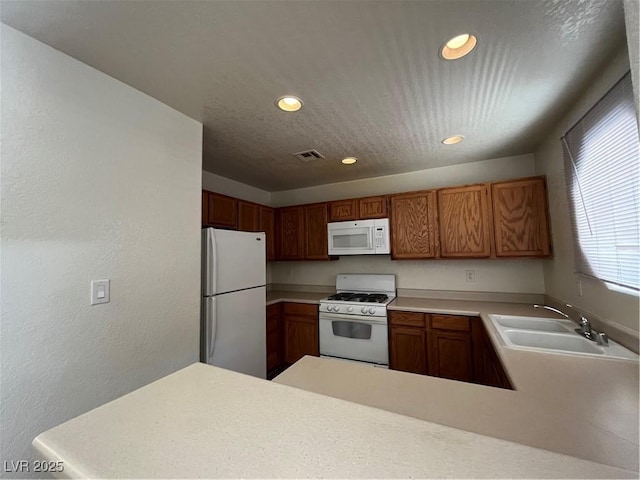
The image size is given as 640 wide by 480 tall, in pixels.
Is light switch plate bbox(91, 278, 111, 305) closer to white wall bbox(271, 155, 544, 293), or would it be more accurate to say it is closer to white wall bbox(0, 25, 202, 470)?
white wall bbox(0, 25, 202, 470)

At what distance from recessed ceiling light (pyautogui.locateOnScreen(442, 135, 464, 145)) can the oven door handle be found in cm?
179

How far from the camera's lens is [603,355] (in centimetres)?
127

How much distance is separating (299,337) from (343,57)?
2.79 metres

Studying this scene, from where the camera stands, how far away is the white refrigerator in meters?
2.03

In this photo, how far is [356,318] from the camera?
2.71 m

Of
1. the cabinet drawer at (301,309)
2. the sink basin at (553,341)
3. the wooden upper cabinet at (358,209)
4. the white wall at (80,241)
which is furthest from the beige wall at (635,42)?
the cabinet drawer at (301,309)

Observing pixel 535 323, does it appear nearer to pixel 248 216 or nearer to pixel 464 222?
pixel 464 222

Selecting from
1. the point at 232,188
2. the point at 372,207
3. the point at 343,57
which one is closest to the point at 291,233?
the point at 232,188

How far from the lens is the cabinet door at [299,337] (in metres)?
2.99

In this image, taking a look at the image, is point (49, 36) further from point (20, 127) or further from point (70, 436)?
point (70, 436)

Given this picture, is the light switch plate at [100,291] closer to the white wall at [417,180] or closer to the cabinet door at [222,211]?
the cabinet door at [222,211]

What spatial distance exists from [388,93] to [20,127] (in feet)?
6.05

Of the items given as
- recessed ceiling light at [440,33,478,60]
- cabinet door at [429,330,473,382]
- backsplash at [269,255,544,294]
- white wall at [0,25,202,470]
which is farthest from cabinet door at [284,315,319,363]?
recessed ceiling light at [440,33,478,60]

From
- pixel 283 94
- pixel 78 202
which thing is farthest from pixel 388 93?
Result: pixel 78 202
